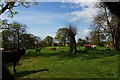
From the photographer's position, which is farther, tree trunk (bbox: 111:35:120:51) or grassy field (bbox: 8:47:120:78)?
tree trunk (bbox: 111:35:120:51)

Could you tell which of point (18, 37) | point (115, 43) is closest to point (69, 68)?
point (115, 43)

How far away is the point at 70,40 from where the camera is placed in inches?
1121

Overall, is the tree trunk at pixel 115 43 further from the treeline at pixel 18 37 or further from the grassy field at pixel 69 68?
the treeline at pixel 18 37

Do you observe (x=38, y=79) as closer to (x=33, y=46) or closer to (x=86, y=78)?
(x=86, y=78)

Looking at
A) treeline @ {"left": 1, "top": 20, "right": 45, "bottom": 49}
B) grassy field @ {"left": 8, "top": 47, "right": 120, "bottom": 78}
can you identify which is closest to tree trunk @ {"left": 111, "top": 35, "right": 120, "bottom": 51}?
grassy field @ {"left": 8, "top": 47, "right": 120, "bottom": 78}

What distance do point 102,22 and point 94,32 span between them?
351 cm

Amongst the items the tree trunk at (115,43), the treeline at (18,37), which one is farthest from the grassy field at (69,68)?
the treeline at (18,37)

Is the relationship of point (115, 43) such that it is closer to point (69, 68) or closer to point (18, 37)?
point (69, 68)

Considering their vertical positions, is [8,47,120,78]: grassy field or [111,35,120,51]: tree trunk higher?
[111,35,120,51]: tree trunk

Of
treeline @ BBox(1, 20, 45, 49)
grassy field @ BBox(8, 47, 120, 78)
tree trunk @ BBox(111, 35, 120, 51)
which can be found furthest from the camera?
treeline @ BBox(1, 20, 45, 49)

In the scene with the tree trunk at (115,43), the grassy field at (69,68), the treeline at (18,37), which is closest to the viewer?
the grassy field at (69,68)

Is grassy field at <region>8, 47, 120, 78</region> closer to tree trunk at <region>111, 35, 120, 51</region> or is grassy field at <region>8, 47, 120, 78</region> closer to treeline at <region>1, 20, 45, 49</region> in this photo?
tree trunk at <region>111, 35, 120, 51</region>

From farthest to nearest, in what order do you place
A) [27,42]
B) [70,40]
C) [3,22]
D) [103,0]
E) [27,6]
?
[27,42] < [70,40] < [3,22] < [27,6] < [103,0]

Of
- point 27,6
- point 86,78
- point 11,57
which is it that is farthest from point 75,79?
point 27,6
